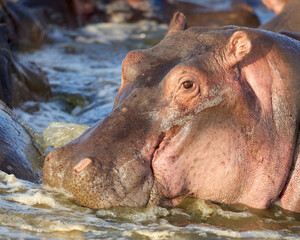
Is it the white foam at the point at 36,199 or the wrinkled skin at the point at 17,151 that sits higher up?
the wrinkled skin at the point at 17,151

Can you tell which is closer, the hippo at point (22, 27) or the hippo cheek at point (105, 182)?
the hippo cheek at point (105, 182)

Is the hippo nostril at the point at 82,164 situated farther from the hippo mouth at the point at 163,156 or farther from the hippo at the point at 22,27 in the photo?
the hippo at the point at 22,27

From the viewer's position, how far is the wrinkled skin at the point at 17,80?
6828mm

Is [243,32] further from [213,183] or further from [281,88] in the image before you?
[213,183]

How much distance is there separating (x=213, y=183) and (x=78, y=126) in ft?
6.15

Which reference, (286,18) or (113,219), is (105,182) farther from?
(286,18)

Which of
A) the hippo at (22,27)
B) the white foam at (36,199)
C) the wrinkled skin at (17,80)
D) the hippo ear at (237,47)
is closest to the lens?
the white foam at (36,199)

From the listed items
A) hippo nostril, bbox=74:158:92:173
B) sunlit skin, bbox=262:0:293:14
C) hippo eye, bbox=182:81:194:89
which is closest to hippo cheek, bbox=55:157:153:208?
hippo nostril, bbox=74:158:92:173

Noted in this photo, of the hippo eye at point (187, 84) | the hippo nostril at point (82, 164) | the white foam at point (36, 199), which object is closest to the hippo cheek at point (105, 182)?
the hippo nostril at point (82, 164)

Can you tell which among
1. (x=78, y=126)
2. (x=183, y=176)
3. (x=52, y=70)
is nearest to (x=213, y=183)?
(x=183, y=176)

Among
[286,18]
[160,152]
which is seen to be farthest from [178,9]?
[160,152]

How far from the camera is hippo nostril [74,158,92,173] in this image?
158 inches

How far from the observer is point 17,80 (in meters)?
7.80

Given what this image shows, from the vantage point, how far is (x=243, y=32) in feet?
14.3
